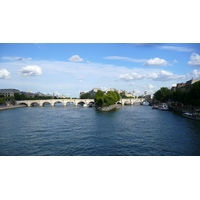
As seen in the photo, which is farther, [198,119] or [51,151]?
[198,119]

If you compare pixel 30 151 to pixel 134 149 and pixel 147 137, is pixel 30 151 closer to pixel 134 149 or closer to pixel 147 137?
pixel 134 149

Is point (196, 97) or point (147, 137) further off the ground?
point (196, 97)

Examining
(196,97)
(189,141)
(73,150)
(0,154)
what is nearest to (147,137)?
(189,141)

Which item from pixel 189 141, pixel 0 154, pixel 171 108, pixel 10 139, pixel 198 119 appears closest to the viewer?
pixel 0 154

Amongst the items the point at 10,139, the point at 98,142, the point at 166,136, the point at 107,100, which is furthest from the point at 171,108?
the point at 10,139

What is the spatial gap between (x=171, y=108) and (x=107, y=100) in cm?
1464

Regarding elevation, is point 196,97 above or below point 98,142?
above

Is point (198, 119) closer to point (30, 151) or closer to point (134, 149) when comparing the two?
point (134, 149)

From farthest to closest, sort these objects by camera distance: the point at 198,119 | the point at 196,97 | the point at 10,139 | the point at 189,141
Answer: the point at 196,97, the point at 198,119, the point at 10,139, the point at 189,141

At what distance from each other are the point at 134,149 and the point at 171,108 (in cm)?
3463

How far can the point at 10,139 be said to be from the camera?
51.5 feet

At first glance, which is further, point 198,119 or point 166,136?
point 198,119

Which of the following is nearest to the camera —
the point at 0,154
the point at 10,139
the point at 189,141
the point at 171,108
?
the point at 0,154

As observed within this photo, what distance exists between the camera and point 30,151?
12.5m
